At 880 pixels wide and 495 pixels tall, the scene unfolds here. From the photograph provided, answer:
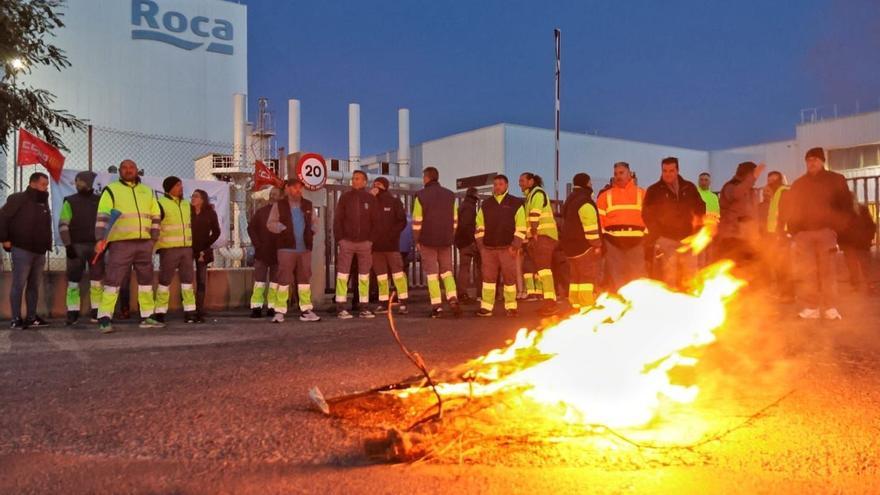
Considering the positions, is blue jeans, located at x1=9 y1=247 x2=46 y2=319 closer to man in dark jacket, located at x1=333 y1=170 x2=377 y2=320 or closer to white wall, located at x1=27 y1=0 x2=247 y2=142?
man in dark jacket, located at x1=333 y1=170 x2=377 y2=320

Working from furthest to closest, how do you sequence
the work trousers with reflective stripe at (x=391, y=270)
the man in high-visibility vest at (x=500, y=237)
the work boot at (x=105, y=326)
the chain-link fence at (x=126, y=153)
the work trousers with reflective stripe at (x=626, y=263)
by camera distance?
1. the chain-link fence at (x=126, y=153)
2. the work trousers with reflective stripe at (x=391, y=270)
3. the man in high-visibility vest at (x=500, y=237)
4. the work trousers with reflective stripe at (x=626, y=263)
5. the work boot at (x=105, y=326)

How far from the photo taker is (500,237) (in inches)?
381

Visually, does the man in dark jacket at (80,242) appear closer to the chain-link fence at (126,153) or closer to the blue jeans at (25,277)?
the blue jeans at (25,277)

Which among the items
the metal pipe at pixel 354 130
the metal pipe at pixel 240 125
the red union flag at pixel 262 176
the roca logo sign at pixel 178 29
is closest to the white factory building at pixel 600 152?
the metal pipe at pixel 354 130

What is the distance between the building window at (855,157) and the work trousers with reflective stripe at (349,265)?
3334cm

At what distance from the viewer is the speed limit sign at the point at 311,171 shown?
11273 millimetres

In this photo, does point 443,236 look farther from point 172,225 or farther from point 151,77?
point 151,77

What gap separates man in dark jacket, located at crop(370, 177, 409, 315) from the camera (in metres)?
10.2

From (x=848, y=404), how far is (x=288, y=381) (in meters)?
3.82

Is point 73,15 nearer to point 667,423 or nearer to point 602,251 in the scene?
point 602,251

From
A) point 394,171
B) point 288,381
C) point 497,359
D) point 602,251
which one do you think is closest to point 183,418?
point 288,381

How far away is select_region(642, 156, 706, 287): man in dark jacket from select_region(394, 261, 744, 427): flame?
3.32 metres

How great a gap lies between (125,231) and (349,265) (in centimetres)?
291

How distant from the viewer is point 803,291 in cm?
877
